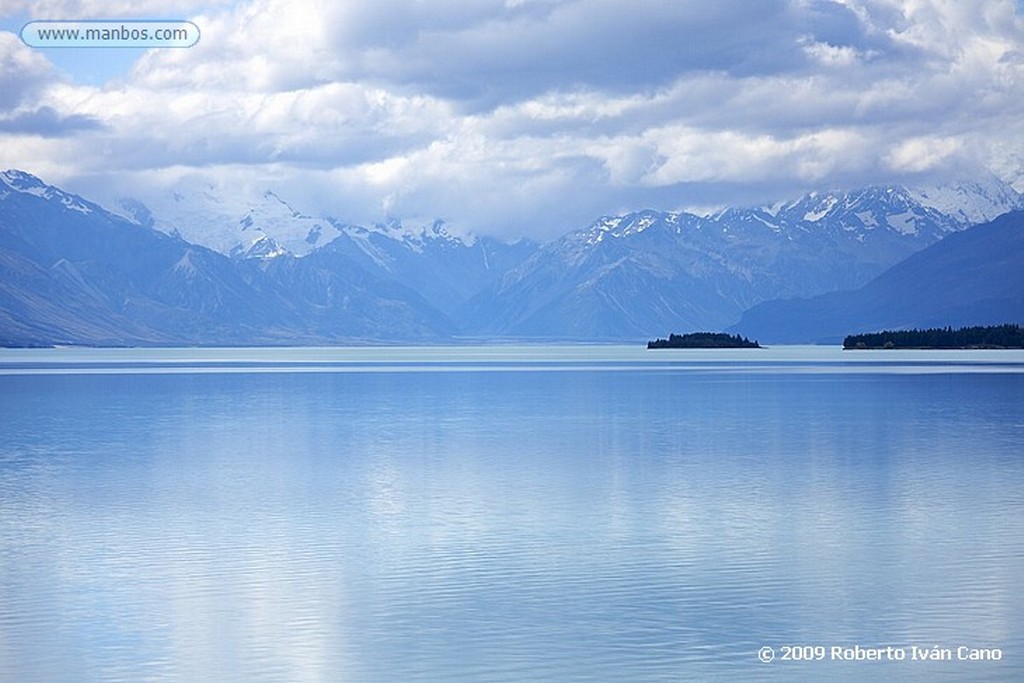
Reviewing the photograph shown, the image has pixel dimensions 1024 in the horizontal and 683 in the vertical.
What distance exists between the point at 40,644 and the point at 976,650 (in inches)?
694

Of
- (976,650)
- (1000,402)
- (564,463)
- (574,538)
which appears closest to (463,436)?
(564,463)

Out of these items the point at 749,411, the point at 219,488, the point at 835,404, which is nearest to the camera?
the point at 219,488

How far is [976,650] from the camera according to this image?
27078 mm

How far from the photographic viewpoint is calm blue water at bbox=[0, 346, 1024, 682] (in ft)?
90.2

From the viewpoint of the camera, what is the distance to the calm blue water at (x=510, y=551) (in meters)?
27.5

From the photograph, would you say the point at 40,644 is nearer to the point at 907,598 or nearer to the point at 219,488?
the point at 907,598

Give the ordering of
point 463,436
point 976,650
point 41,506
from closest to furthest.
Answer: point 976,650
point 41,506
point 463,436

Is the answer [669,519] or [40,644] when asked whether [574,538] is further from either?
[40,644]

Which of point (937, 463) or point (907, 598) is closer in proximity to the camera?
point (907, 598)

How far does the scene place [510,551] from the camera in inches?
1503

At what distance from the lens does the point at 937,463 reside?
58562 millimetres

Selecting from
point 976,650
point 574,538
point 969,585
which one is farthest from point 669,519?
point 976,650

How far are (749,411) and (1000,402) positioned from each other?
18824 millimetres

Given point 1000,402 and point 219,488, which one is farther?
point 1000,402
